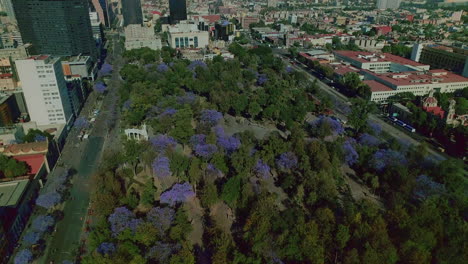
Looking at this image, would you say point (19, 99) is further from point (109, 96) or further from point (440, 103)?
point (440, 103)

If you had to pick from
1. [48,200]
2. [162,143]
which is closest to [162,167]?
[162,143]

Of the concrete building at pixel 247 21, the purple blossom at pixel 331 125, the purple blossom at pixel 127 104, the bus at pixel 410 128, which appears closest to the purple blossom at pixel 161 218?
the purple blossom at pixel 331 125

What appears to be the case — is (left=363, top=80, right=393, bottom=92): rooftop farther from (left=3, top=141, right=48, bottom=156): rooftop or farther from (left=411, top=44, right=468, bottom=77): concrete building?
(left=3, top=141, right=48, bottom=156): rooftop

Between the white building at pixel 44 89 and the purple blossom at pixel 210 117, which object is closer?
the white building at pixel 44 89

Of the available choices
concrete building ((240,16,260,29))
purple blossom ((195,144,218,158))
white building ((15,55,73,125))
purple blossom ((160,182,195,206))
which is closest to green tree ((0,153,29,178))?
white building ((15,55,73,125))

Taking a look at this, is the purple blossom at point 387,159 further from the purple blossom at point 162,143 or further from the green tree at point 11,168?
the green tree at point 11,168
